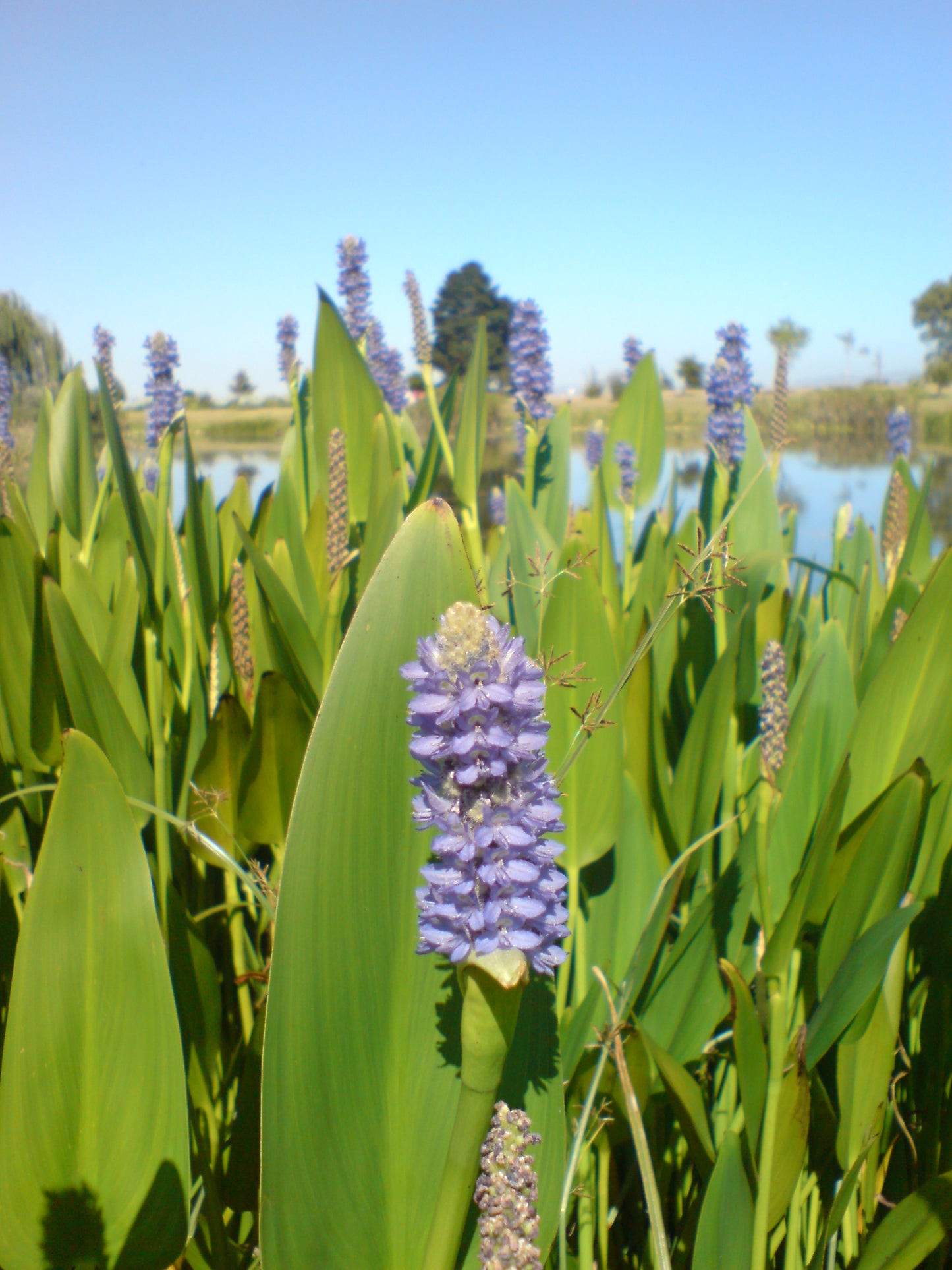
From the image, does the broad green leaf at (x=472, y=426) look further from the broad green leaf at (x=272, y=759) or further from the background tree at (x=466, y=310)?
the background tree at (x=466, y=310)

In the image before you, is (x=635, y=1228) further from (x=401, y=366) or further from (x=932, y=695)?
(x=401, y=366)

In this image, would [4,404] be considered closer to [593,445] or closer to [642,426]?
[642,426]

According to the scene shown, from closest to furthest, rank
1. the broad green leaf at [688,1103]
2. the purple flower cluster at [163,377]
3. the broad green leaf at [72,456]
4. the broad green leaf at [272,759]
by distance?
the broad green leaf at [688,1103]
the broad green leaf at [272,759]
the broad green leaf at [72,456]
the purple flower cluster at [163,377]

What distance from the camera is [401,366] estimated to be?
238 cm

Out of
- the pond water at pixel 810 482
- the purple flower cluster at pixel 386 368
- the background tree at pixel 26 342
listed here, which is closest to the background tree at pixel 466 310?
the pond water at pixel 810 482

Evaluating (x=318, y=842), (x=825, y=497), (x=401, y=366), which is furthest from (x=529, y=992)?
(x=825, y=497)

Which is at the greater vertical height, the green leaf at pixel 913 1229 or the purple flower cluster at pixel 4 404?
the purple flower cluster at pixel 4 404

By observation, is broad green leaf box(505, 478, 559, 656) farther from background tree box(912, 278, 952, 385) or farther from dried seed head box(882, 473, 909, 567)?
background tree box(912, 278, 952, 385)

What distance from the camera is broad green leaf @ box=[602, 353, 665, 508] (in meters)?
1.81

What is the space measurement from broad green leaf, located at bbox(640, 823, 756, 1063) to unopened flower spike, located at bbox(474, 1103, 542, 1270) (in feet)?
1.23

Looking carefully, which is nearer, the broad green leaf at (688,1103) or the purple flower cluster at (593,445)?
the broad green leaf at (688,1103)

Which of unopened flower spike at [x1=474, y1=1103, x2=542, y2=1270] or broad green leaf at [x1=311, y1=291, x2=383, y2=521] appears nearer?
unopened flower spike at [x1=474, y1=1103, x2=542, y2=1270]

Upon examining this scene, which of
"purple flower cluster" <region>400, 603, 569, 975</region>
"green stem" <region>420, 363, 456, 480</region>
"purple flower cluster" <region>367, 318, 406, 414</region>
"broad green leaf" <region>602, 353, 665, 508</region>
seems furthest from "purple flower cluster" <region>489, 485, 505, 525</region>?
"purple flower cluster" <region>400, 603, 569, 975</region>

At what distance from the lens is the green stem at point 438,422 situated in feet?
4.25
